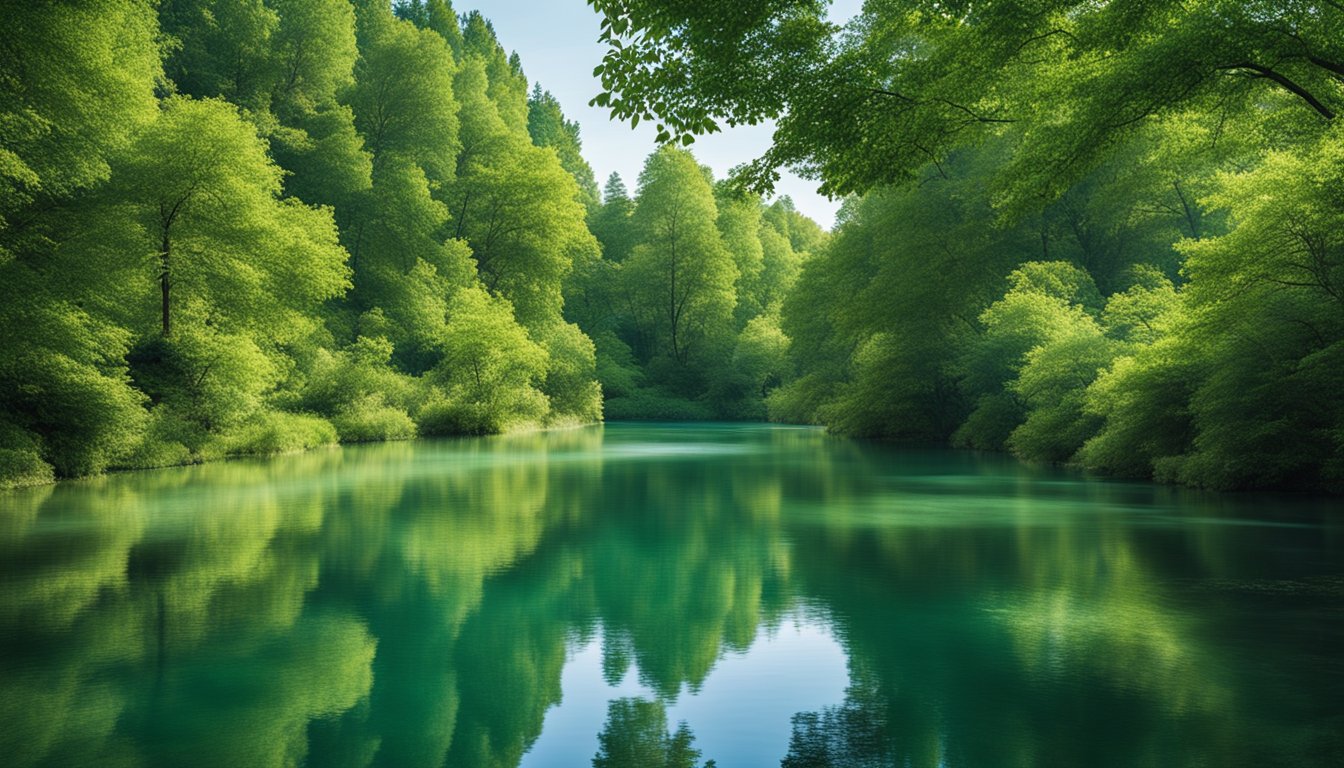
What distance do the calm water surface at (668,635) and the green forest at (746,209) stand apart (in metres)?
4.07

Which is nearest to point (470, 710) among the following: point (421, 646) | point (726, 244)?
point (421, 646)

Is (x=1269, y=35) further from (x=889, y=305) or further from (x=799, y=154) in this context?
(x=889, y=305)

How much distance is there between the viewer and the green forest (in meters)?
12.4

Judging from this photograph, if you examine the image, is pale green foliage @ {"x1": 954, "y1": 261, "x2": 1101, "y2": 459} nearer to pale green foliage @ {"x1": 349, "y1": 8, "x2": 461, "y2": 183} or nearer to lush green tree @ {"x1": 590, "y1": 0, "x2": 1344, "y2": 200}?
lush green tree @ {"x1": 590, "y1": 0, "x2": 1344, "y2": 200}

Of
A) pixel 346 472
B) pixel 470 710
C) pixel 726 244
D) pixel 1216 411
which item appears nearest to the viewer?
pixel 470 710

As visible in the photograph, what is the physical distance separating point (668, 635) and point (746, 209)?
25626 millimetres

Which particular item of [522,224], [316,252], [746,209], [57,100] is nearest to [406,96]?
[522,224]

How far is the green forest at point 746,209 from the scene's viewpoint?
40.8ft

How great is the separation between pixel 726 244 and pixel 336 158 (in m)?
32.6

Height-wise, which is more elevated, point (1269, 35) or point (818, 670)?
point (1269, 35)

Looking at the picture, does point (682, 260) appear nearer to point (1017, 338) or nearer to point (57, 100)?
point (1017, 338)

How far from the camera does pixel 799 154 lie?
43.0 feet

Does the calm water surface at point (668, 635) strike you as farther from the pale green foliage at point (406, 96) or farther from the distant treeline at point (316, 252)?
the pale green foliage at point (406, 96)

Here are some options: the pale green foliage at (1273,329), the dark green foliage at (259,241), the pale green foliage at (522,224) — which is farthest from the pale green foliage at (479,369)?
the pale green foliage at (1273,329)
